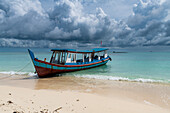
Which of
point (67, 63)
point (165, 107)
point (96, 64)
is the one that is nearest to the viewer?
point (165, 107)

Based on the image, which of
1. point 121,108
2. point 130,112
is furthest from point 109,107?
point 130,112

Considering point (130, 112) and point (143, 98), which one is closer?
point (130, 112)

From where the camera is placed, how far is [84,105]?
201 inches

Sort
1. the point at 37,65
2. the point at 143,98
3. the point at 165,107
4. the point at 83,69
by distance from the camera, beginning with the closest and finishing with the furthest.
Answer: the point at 165,107
the point at 143,98
the point at 37,65
the point at 83,69

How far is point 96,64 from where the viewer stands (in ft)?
65.9

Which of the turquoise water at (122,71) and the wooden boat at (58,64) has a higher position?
the wooden boat at (58,64)

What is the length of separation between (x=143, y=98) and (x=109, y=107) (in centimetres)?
296

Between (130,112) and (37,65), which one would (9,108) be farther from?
(37,65)

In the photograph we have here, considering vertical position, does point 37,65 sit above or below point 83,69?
above

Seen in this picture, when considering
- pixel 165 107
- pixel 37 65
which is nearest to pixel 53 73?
pixel 37 65

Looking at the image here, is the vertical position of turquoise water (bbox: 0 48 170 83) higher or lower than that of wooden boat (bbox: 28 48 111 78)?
lower

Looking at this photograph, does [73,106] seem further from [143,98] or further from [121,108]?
[143,98]

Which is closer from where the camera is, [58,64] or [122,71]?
[58,64]

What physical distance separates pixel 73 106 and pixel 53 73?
344 inches
